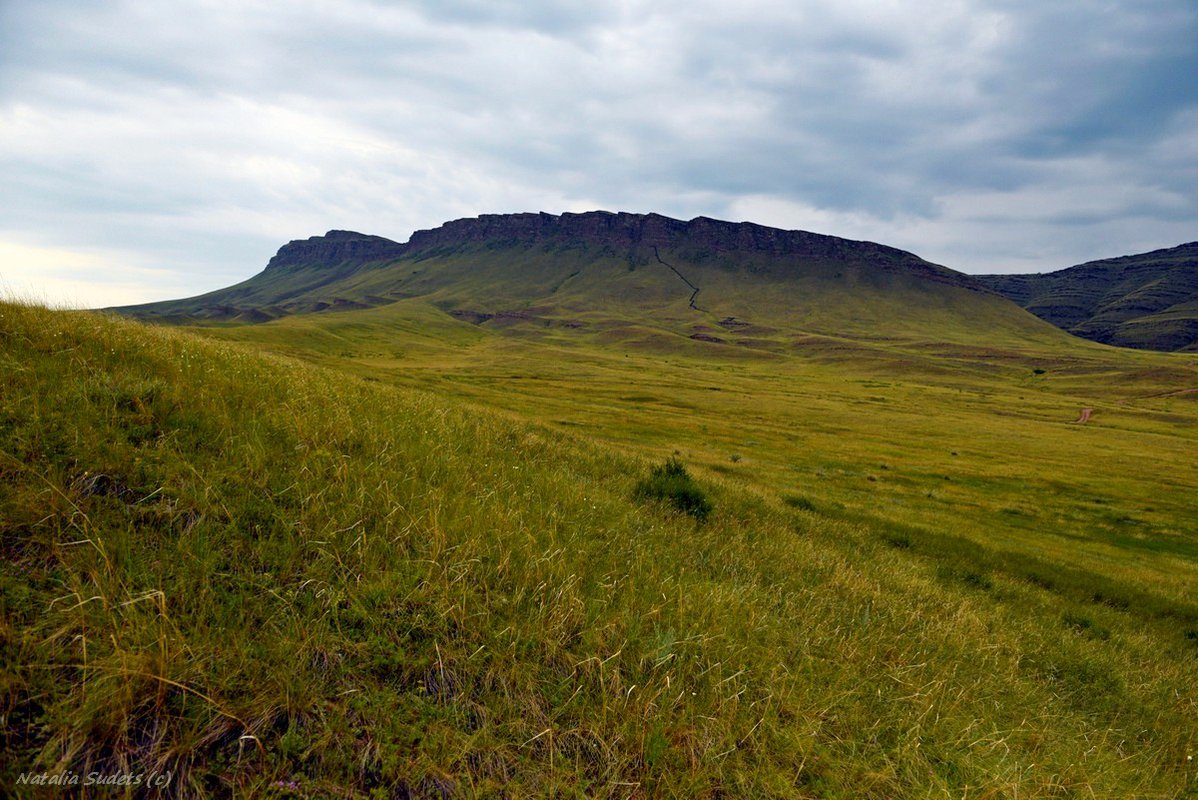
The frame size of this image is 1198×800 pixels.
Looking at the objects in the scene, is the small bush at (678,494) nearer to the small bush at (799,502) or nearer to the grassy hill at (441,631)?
the grassy hill at (441,631)

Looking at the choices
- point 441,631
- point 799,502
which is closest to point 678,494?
point 441,631

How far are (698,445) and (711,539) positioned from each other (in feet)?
101

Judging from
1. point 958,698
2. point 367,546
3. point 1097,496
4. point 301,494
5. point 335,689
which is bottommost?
point 1097,496

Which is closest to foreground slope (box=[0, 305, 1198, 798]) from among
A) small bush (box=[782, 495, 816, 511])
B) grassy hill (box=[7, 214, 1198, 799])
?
grassy hill (box=[7, 214, 1198, 799])

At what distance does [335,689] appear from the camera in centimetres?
344

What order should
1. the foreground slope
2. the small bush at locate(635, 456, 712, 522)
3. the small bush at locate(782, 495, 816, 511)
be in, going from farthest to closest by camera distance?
the small bush at locate(782, 495, 816, 511) → the small bush at locate(635, 456, 712, 522) → the foreground slope

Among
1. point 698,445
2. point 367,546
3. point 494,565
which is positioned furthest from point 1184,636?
point 698,445

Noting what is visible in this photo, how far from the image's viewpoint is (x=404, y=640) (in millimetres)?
3986

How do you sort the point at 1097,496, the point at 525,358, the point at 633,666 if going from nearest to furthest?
the point at 633,666 < the point at 1097,496 < the point at 525,358

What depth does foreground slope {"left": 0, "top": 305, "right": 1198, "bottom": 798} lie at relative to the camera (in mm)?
3018

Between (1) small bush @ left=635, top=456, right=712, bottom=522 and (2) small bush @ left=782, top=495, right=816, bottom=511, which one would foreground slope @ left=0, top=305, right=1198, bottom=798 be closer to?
(1) small bush @ left=635, top=456, right=712, bottom=522

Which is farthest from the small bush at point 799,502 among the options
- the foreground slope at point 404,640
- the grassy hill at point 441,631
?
the foreground slope at point 404,640

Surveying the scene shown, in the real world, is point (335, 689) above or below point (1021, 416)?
above

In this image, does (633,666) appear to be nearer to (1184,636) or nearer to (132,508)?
(132,508)
